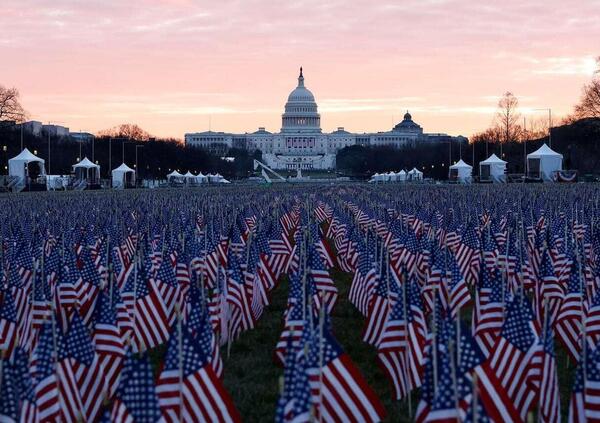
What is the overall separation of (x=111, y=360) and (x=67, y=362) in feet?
4.57

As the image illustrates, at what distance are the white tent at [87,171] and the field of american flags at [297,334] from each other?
2729 inches

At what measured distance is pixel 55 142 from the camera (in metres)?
130

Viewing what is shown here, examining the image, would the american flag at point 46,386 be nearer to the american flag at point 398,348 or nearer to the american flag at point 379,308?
the american flag at point 398,348

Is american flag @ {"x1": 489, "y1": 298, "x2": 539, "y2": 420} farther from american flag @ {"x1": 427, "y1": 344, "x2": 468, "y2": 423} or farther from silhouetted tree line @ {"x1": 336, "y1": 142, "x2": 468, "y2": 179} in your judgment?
silhouetted tree line @ {"x1": 336, "y1": 142, "x2": 468, "y2": 179}

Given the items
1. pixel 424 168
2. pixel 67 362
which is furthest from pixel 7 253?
pixel 424 168

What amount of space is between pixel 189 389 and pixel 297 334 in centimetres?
274

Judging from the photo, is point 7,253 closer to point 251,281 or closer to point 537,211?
point 251,281

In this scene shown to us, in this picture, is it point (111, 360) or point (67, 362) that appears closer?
point (67, 362)

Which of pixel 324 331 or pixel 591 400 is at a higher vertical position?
pixel 324 331

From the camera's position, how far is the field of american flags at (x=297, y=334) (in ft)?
26.0

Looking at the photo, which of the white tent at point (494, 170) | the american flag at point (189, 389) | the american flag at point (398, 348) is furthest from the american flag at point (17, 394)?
the white tent at point (494, 170)

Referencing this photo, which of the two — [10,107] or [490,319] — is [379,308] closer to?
[490,319]

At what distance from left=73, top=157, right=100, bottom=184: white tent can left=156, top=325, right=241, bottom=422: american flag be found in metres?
84.7

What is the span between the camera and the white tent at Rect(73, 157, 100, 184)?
3632 inches
